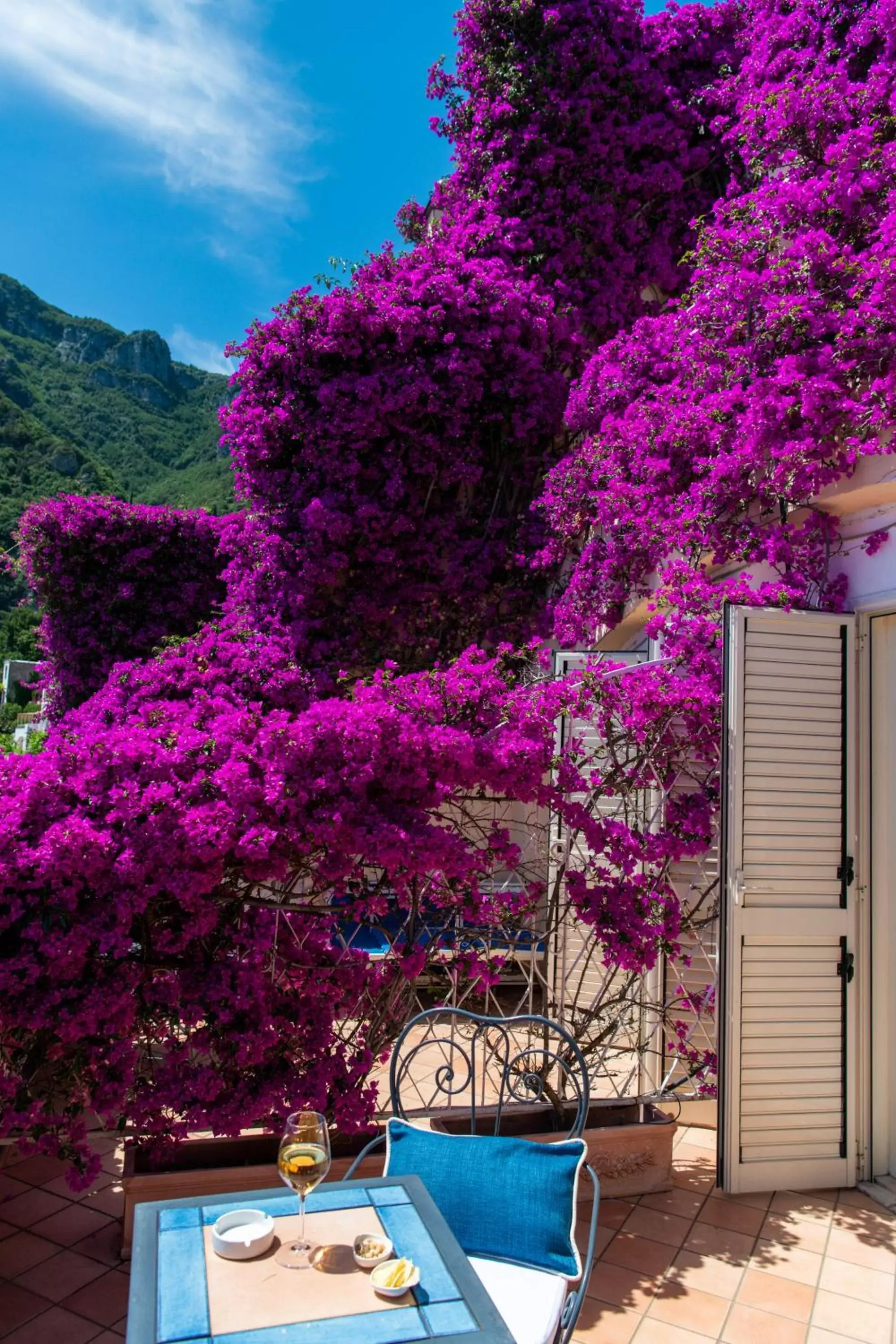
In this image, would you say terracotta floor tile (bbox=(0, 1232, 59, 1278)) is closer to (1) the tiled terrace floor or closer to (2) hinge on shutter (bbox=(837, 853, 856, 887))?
(1) the tiled terrace floor

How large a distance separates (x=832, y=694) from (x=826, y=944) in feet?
3.81

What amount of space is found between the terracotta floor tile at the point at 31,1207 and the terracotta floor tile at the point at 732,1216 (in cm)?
268

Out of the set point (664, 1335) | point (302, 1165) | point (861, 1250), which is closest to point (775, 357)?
point (861, 1250)

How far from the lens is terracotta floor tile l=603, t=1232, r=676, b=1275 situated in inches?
140

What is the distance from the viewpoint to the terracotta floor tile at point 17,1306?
310 cm

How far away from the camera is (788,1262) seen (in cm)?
362

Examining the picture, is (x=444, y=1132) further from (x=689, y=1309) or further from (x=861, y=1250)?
(x=861, y=1250)

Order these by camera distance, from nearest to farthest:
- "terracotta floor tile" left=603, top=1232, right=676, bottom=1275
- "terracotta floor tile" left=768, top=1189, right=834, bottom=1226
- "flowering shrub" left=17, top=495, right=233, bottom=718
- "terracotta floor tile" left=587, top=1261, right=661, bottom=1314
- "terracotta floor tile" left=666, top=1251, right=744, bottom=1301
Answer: "terracotta floor tile" left=587, top=1261, right=661, bottom=1314 → "terracotta floor tile" left=666, top=1251, right=744, bottom=1301 → "terracotta floor tile" left=603, top=1232, right=676, bottom=1275 → "terracotta floor tile" left=768, top=1189, right=834, bottom=1226 → "flowering shrub" left=17, top=495, right=233, bottom=718

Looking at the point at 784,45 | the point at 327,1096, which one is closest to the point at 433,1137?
the point at 327,1096

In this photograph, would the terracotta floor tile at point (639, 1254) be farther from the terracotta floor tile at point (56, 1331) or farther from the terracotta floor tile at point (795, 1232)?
the terracotta floor tile at point (56, 1331)

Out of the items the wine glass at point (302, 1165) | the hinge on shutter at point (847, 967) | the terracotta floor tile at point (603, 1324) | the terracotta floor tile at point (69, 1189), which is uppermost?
the hinge on shutter at point (847, 967)

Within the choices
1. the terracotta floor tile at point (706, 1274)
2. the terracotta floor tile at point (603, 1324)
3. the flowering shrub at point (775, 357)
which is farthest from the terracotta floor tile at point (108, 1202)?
the flowering shrub at point (775, 357)

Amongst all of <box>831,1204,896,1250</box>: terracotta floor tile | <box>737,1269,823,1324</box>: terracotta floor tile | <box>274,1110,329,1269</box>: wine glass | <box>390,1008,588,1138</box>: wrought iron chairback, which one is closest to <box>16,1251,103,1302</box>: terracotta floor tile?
<box>390,1008,588,1138</box>: wrought iron chairback

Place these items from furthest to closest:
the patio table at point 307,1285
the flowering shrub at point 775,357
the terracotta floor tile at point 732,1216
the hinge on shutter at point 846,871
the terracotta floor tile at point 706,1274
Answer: the flowering shrub at point 775,357, the hinge on shutter at point 846,871, the terracotta floor tile at point 732,1216, the terracotta floor tile at point 706,1274, the patio table at point 307,1285
